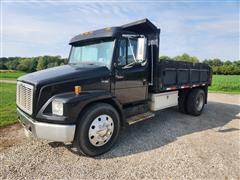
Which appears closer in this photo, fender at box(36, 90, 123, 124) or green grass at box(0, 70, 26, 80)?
fender at box(36, 90, 123, 124)

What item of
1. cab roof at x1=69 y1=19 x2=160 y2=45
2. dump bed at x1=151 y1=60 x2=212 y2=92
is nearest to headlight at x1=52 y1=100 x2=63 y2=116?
cab roof at x1=69 y1=19 x2=160 y2=45

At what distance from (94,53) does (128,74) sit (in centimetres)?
91

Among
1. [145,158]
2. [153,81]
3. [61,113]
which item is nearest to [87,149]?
[61,113]

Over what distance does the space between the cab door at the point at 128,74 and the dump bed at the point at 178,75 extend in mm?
483

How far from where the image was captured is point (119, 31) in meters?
3.98

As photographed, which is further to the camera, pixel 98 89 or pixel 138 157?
pixel 98 89

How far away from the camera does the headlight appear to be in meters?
3.13

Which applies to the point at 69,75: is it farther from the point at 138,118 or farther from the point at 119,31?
the point at 138,118

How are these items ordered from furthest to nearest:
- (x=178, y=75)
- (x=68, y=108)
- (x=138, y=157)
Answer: (x=178, y=75), (x=138, y=157), (x=68, y=108)

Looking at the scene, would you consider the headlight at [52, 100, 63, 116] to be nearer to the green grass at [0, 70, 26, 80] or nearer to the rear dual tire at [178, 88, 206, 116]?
the rear dual tire at [178, 88, 206, 116]

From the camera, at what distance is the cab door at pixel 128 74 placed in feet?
13.2

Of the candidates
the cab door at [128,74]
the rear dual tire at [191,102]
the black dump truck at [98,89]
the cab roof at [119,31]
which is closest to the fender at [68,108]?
A: the black dump truck at [98,89]

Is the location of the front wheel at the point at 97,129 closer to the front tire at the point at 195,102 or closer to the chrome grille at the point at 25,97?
the chrome grille at the point at 25,97

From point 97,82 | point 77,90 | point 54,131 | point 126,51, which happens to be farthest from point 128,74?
point 54,131
